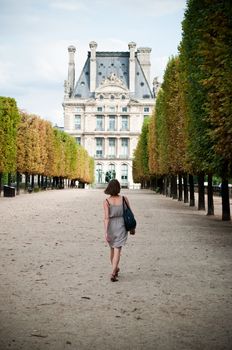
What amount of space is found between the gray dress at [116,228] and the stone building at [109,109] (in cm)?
12953

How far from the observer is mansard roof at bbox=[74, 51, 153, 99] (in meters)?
142

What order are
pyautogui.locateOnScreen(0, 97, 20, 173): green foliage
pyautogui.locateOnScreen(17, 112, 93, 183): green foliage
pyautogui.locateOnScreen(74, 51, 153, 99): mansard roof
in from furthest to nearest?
pyautogui.locateOnScreen(74, 51, 153, 99): mansard roof < pyautogui.locateOnScreen(17, 112, 93, 183): green foliage < pyautogui.locateOnScreen(0, 97, 20, 173): green foliage

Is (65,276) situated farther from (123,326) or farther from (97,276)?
(123,326)

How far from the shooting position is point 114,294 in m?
7.93

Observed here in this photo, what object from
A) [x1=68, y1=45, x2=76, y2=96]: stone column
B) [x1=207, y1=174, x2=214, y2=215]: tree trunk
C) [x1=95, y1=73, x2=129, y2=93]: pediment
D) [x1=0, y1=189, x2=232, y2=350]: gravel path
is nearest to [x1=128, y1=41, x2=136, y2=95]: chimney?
[x1=95, y1=73, x2=129, y2=93]: pediment

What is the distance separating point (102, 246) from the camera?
13359mm

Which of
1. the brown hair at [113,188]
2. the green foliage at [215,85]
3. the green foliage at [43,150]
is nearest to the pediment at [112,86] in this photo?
the green foliage at [43,150]

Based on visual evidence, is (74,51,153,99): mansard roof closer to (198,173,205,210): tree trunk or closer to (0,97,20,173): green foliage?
(0,97,20,173): green foliage

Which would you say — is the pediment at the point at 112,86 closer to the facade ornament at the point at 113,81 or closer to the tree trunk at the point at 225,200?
the facade ornament at the point at 113,81

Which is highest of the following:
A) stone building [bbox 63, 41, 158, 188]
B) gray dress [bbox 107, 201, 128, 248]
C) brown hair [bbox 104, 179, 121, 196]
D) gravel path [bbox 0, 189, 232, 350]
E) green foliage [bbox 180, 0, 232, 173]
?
stone building [bbox 63, 41, 158, 188]

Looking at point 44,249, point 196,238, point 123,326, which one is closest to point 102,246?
point 44,249

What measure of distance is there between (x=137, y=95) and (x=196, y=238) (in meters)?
129

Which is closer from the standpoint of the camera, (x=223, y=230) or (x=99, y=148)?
(x=223, y=230)

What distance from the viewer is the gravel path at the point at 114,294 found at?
5.80 metres
